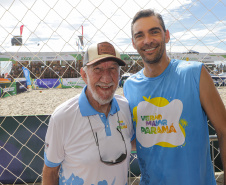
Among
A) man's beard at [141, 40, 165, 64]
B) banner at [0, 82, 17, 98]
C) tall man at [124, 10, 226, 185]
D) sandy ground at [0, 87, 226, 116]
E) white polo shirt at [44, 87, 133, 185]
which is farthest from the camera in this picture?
banner at [0, 82, 17, 98]

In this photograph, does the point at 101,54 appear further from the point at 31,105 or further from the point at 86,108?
the point at 31,105

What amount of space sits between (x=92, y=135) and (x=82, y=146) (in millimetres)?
72

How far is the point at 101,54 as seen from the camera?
109cm

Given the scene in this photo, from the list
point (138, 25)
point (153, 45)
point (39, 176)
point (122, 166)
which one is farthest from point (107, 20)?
point (39, 176)

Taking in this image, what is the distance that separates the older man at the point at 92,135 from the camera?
3.23ft

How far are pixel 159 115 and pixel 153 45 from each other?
15.8 inches

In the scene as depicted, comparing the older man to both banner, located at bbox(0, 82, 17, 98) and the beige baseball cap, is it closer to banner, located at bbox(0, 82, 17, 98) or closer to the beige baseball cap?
the beige baseball cap

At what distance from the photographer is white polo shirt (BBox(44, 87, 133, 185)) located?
98 centimetres

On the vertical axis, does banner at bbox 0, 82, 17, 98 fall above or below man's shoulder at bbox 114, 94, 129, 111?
above

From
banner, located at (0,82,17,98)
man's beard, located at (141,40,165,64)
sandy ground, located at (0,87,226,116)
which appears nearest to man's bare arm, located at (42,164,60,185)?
man's beard, located at (141,40,165,64)

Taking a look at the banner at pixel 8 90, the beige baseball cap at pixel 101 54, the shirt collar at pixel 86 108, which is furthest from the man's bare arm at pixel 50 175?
the banner at pixel 8 90

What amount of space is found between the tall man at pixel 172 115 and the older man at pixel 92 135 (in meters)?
0.16

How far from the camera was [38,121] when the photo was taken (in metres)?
1.83

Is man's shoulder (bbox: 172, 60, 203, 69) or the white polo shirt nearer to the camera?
the white polo shirt
